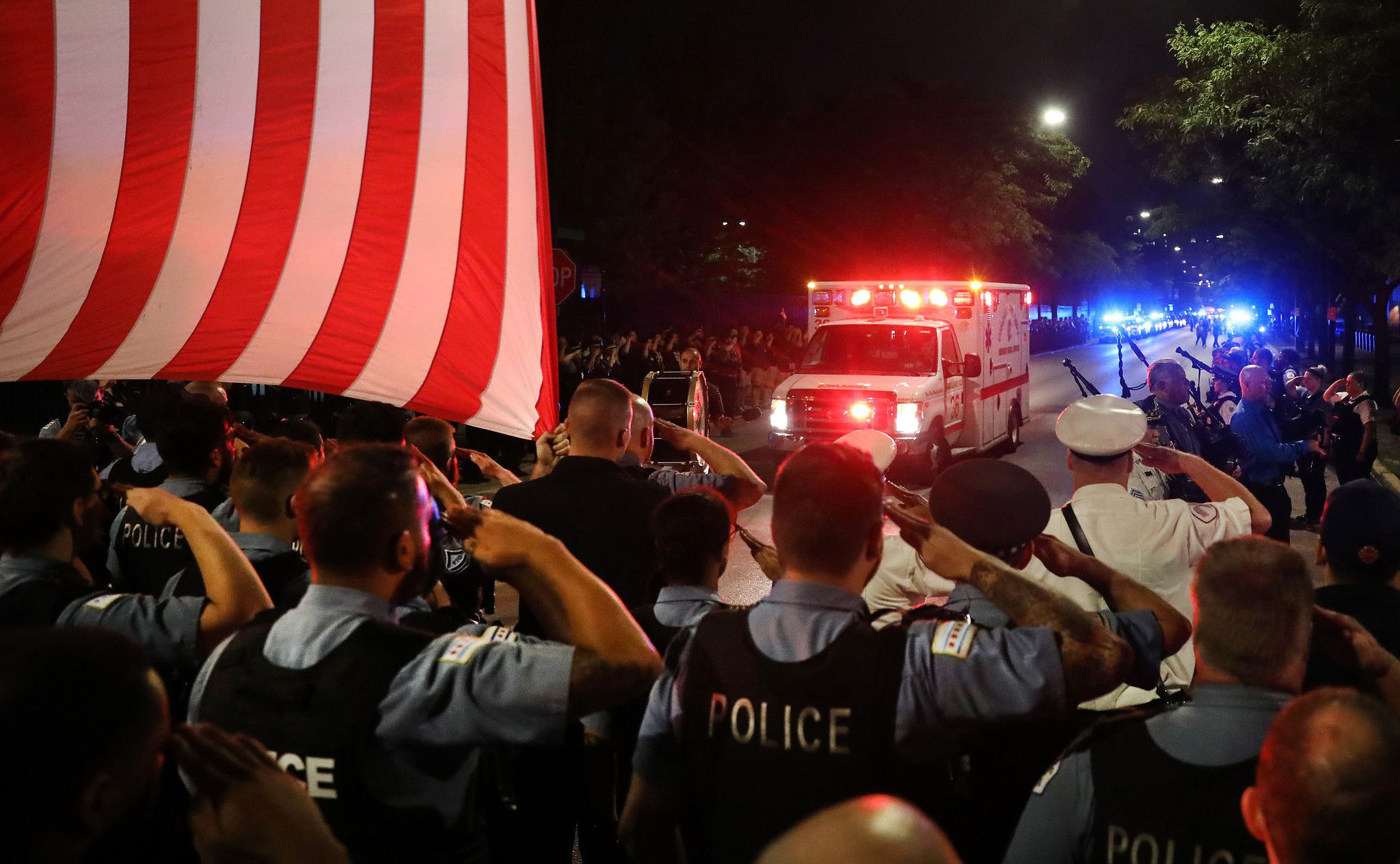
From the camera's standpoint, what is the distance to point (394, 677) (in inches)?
84.4

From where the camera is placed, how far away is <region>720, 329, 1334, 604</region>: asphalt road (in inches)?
401

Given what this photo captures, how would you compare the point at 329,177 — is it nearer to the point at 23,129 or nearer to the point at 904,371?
the point at 23,129

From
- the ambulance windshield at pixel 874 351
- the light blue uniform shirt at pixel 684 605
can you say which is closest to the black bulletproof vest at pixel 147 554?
the light blue uniform shirt at pixel 684 605

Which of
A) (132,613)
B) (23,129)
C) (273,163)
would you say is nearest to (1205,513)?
(132,613)

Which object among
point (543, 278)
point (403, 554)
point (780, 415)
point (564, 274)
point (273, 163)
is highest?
point (564, 274)

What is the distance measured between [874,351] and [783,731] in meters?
13.8

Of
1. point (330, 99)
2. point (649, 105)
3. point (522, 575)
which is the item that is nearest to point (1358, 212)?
point (649, 105)

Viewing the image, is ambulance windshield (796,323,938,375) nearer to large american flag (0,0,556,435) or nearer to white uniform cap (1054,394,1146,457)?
large american flag (0,0,556,435)

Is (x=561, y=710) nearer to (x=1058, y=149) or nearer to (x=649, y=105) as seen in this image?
(x=649, y=105)

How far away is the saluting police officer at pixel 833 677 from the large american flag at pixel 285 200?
8.98 ft

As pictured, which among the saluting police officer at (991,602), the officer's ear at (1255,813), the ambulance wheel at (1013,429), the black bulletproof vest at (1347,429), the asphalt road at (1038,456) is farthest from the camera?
Answer: the ambulance wheel at (1013,429)

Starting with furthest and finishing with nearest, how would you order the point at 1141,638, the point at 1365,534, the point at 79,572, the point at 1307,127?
the point at 1307,127 < the point at 1365,534 < the point at 79,572 < the point at 1141,638

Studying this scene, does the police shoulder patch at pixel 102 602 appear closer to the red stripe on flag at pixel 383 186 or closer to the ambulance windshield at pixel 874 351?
the red stripe on flag at pixel 383 186

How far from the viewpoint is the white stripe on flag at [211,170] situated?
4977 millimetres
